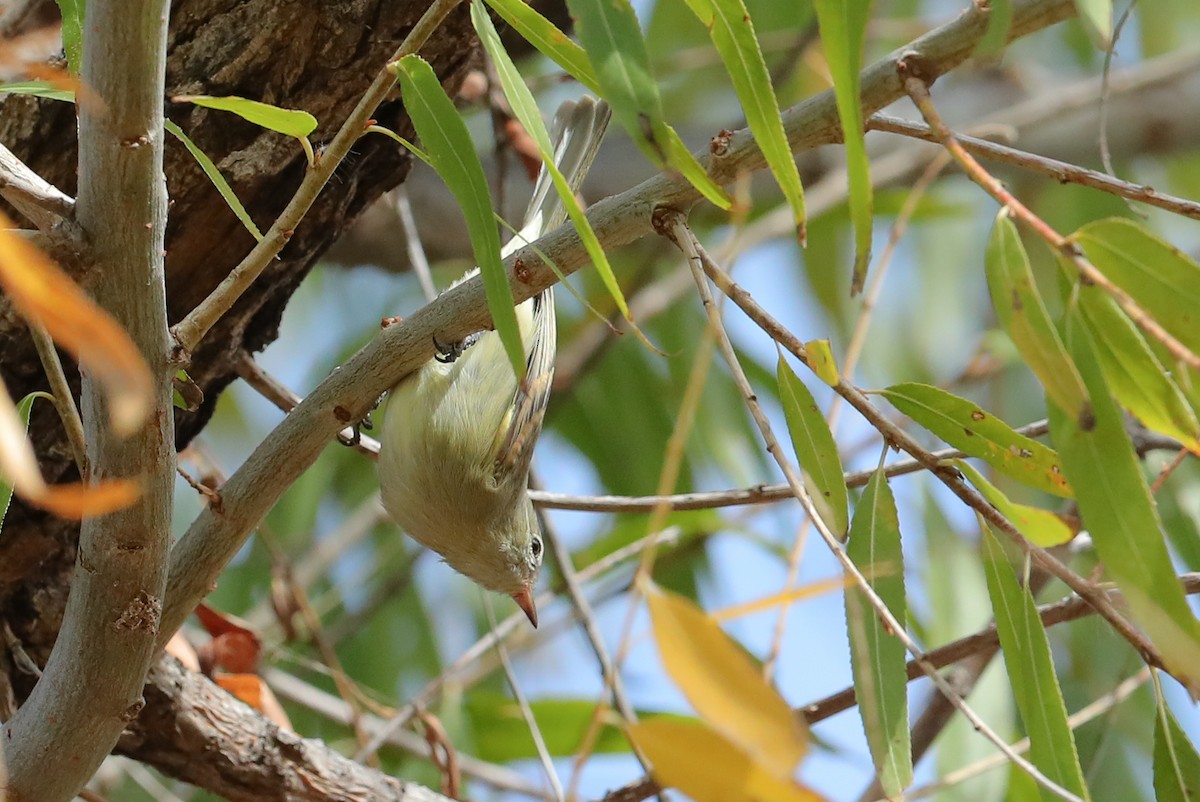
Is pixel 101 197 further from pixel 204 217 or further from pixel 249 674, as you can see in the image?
pixel 249 674

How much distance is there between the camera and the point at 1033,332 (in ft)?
3.03

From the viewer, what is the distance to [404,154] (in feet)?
5.83

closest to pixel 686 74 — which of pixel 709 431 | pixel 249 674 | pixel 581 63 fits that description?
pixel 709 431

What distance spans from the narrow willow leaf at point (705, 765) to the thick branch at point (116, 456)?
0.55m

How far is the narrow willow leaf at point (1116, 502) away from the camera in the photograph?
942mm

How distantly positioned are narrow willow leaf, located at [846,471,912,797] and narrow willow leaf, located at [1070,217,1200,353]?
0.34m

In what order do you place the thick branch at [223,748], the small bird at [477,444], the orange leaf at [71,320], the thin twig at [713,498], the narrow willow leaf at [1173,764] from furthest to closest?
the small bird at [477,444]
the thick branch at [223,748]
the thin twig at [713,498]
the narrow willow leaf at [1173,764]
the orange leaf at [71,320]

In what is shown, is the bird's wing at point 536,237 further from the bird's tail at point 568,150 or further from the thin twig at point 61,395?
the thin twig at point 61,395

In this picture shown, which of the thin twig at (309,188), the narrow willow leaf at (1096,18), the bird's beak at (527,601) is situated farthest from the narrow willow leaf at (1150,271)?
the bird's beak at (527,601)

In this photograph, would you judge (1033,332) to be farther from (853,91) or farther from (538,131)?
(538,131)

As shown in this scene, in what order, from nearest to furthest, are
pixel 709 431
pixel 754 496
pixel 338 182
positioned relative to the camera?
pixel 754 496
pixel 338 182
pixel 709 431

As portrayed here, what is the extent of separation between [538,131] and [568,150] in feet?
4.72

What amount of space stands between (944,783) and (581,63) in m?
1.09

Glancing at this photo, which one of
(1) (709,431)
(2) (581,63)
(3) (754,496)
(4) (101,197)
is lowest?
(4) (101,197)
